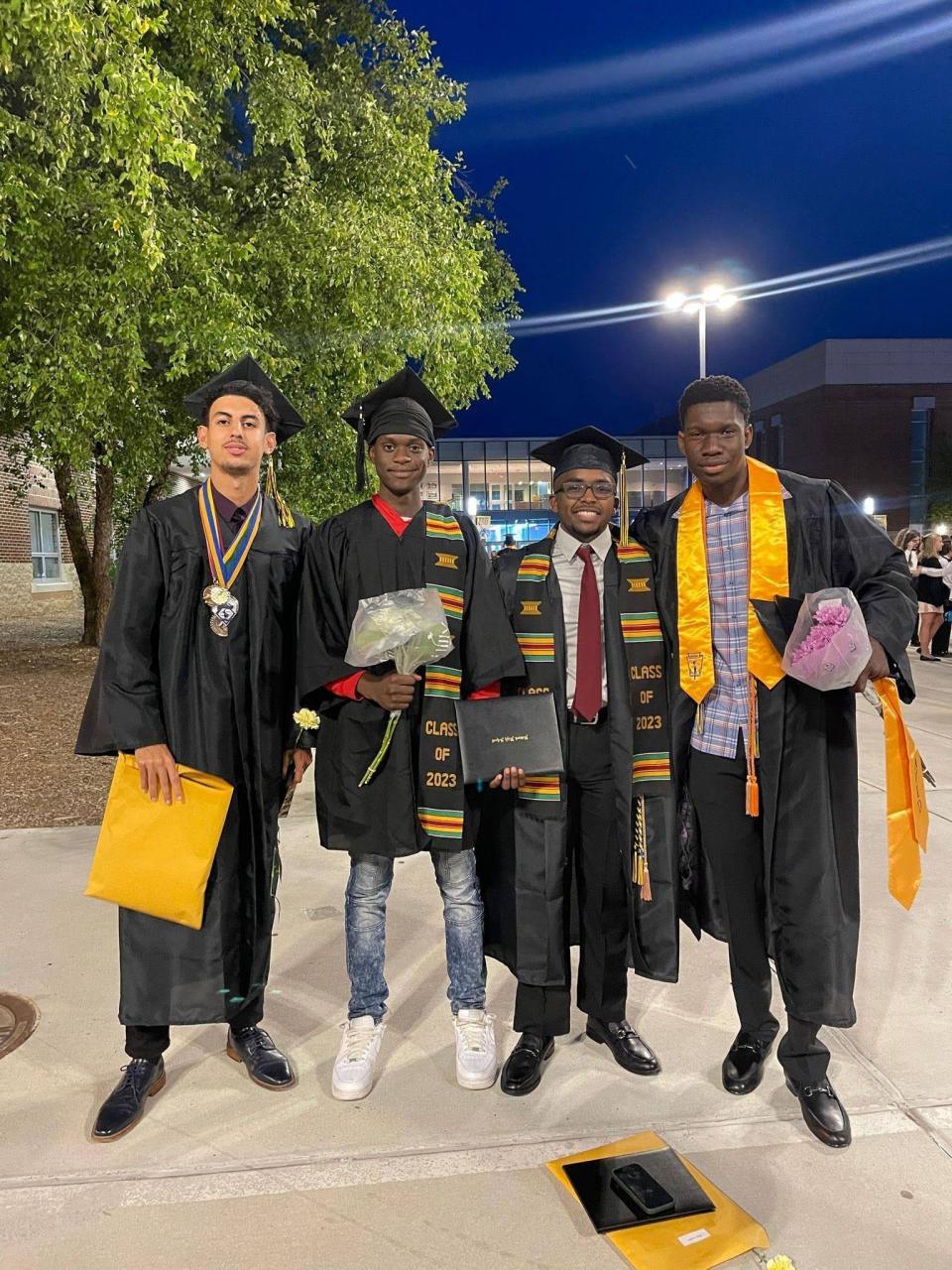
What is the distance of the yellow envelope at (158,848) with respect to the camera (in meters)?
2.71

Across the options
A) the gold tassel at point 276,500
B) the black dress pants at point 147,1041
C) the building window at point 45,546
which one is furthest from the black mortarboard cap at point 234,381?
the building window at point 45,546

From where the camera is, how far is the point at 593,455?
2979 mm

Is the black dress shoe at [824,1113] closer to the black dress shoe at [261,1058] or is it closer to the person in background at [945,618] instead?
the black dress shoe at [261,1058]

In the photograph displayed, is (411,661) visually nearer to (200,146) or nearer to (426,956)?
(426,956)

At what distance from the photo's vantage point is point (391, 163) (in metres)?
10.2

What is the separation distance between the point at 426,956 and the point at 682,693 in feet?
5.44

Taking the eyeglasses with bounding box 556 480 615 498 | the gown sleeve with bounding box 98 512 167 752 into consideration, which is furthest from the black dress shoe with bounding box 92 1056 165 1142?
the eyeglasses with bounding box 556 480 615 498

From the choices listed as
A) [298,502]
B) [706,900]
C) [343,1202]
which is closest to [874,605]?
[706,900]

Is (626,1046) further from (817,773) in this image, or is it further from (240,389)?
(240,389)

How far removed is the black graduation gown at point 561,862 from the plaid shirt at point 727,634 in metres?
0.24

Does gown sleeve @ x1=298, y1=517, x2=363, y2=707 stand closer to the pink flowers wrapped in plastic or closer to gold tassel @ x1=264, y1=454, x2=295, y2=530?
gold tassel @ x1=264, y1=454, x2=295, y2=530

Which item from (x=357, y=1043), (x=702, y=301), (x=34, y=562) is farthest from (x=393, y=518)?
(x=34, y=562)

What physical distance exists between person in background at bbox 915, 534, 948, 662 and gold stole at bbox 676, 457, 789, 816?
11726 millimetres

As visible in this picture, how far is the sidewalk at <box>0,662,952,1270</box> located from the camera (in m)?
2.21
